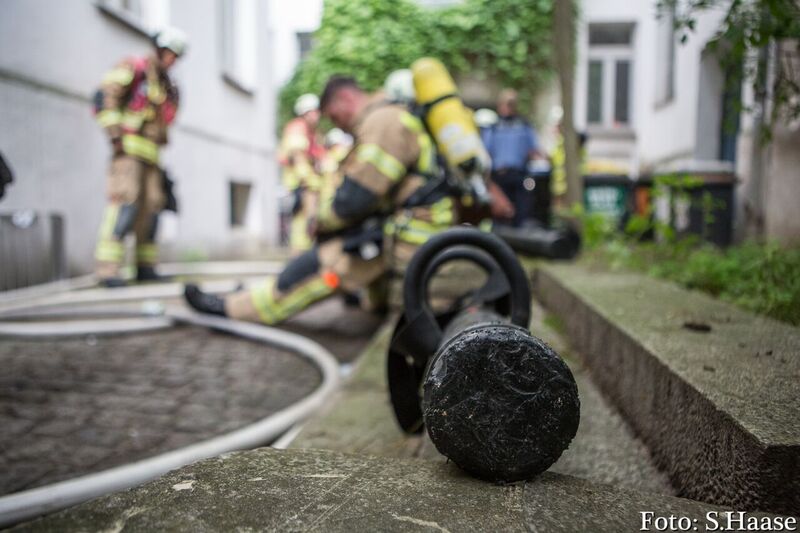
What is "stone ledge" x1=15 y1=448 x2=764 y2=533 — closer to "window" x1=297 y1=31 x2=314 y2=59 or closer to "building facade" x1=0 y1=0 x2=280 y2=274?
"building facade" x1=0 y1=0 x2=280 y2=274

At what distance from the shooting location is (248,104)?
10789 mm

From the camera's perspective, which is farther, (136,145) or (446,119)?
(136,145)

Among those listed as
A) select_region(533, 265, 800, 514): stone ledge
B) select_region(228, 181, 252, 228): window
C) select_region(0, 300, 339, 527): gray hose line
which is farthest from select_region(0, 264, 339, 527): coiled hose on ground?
select_region(228, 181, 252, 228): window

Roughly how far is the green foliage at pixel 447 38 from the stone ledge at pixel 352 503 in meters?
13.9

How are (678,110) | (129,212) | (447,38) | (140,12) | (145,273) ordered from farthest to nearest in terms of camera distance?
(447,38) → (678,110) → (140,12) → (145,273) → (129,212)

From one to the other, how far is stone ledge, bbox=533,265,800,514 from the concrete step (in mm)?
43

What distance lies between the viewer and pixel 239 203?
11609 millimetres

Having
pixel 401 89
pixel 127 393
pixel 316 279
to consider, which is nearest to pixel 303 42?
pixel 401 89

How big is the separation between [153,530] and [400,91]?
11.8 feet

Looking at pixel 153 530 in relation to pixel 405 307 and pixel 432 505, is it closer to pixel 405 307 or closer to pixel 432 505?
pixel 432 505

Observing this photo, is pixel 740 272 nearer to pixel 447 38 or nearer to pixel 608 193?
pixel 608 193

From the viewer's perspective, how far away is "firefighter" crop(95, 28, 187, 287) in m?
5.62

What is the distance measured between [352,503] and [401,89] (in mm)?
3524

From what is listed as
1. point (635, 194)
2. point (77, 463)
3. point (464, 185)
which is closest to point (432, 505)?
point (77, 463)
